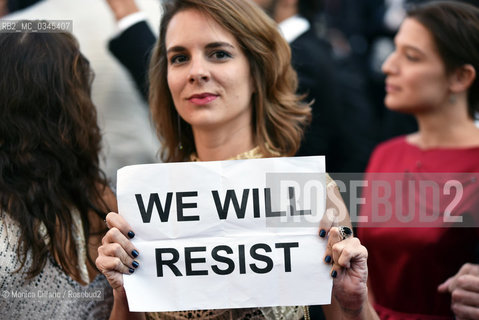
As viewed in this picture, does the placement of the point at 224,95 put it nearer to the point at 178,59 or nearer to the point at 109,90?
the point at 178,59

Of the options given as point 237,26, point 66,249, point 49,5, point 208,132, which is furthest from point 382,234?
point 49,5

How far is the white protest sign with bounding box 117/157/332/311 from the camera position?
2.34 meters

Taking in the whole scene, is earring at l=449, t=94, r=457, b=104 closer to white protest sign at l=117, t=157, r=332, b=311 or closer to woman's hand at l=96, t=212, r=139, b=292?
white protest sign at l=117, t=157, r=332, b=311

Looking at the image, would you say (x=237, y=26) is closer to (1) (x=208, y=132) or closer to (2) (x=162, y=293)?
(1) (x=208, y=132)

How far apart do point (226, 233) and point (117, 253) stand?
1.30 feet

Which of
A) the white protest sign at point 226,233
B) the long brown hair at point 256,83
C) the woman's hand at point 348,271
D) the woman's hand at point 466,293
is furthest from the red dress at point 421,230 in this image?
the white protest sign at point 226,233

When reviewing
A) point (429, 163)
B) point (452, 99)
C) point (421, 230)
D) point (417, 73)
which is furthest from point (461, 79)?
point (421, 230)

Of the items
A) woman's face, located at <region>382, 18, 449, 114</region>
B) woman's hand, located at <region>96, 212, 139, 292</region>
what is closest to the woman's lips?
woman's hand, located at <region>96, 212, 139, 292</region>

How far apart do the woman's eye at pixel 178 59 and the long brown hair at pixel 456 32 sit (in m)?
1.48

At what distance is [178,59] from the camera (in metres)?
2.77

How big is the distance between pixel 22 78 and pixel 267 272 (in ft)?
4.15

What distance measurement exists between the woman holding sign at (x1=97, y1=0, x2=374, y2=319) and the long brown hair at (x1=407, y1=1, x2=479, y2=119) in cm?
96

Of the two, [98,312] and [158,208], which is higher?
[158,208]

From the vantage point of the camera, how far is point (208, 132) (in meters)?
2.79
